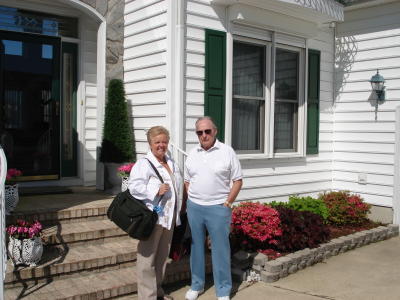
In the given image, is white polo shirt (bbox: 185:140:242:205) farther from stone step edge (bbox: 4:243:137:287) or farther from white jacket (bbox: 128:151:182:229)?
stone step edge (bbox: 4:243:137:287)

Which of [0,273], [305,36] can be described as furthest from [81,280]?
[305,36]

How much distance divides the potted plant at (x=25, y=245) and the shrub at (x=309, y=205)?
148 inches

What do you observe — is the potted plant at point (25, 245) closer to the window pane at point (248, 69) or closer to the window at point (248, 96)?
the window at point (248, 96)

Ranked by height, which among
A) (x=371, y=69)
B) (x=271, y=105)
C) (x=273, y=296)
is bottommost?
(x=273, y=296)

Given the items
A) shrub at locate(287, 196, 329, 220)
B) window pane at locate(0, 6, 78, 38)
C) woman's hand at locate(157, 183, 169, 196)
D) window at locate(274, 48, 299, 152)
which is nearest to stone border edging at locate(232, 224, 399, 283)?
shrub at locate(287, 196, 329, 220)

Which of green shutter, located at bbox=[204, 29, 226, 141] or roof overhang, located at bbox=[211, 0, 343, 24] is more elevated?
roof overhang, located at bbox=[211, 0, 343, 24]

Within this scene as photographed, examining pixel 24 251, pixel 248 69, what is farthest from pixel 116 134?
pixel 24 251

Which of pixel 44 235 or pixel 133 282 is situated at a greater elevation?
pixel 44 235

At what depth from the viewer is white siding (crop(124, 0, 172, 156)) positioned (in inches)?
241

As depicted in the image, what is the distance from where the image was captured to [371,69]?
772cm

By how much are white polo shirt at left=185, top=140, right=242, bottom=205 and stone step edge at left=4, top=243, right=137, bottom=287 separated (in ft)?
3.76

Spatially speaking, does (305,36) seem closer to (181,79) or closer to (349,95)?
(349,95)

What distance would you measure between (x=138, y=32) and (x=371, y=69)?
399 cm

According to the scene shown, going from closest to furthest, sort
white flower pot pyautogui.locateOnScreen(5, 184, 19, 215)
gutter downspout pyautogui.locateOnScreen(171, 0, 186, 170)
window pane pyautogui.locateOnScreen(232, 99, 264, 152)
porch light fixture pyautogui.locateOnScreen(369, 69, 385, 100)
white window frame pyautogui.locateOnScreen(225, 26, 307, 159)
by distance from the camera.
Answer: white flower pot pyautogui.locateOnScreen(5, 184, 19, 215) → gutter downspout pyautogui.locateOnScreen(171, 0, 186, 170) → white window frame pyautogui.locateOnScreen(225, 26, 307, 159) → window pane pyautogui.locateOnScreen(232, 99, 264, 152) → porch light fixture pyautogui.locateOnScreen(369, 69, 385, 100)
